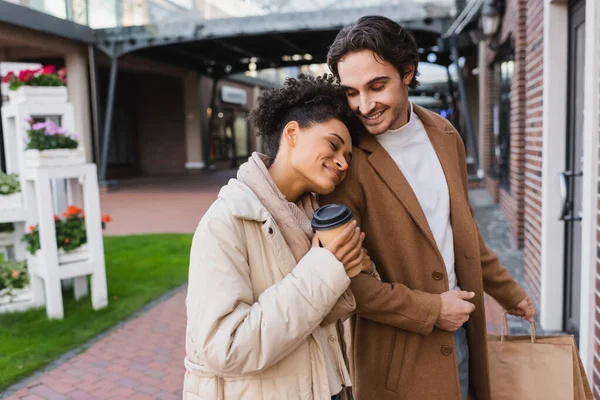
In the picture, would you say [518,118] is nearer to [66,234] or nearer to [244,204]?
[66,234]

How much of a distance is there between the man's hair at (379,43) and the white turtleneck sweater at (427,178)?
218 mm

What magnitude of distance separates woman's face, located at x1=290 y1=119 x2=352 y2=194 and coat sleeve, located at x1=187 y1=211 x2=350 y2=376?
Answer: 23 centimetres

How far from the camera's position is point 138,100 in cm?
→ 2469

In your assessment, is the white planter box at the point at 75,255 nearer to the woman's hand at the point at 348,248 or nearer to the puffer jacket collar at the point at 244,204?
the puffer jacket collar at the point at 244,204

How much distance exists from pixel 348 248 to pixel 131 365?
3.27 m

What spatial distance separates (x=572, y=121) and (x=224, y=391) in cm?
378

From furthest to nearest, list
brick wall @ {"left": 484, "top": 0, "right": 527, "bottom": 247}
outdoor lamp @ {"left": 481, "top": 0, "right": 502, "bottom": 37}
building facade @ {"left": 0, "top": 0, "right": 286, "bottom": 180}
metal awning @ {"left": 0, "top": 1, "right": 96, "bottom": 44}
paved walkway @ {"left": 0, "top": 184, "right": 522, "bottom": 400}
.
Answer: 1. building facade @ {"left": 0, "top": 0, "right": 286, "bottom": 180}
2. metal awning @ {"left": 0, "top": 1, "right": 96, "bottom": 44}
3. outdoor lamp @ {"left": 481, "top": 0, "right": 502, "bottom": 37}
4. brick wall @ {"left": 484, "top": 0, "right": 527, "bottom": 247}
5. paved walkway @ {"left": 0, "top": 184, "right": 522, "bottom": 400}

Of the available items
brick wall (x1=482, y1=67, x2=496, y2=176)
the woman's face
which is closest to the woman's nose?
the woman's face

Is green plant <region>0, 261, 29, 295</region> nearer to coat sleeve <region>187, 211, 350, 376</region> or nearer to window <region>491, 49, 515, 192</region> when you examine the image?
coat sleeve <region>187, 211, 350, 376</region>

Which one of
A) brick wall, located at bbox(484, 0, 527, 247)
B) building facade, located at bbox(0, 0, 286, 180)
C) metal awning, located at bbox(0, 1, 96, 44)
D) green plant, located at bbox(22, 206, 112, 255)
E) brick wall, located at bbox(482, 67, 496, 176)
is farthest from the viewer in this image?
building facade, located at bbox(0, 0, 286, 180)

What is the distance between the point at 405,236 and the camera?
1.71 m

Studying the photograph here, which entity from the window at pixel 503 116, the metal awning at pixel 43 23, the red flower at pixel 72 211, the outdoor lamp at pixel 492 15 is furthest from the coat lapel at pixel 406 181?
the metal awning at pixel 43 23

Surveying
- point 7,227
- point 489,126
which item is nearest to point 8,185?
point 7,227

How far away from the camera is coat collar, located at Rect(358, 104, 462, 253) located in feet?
5.61
